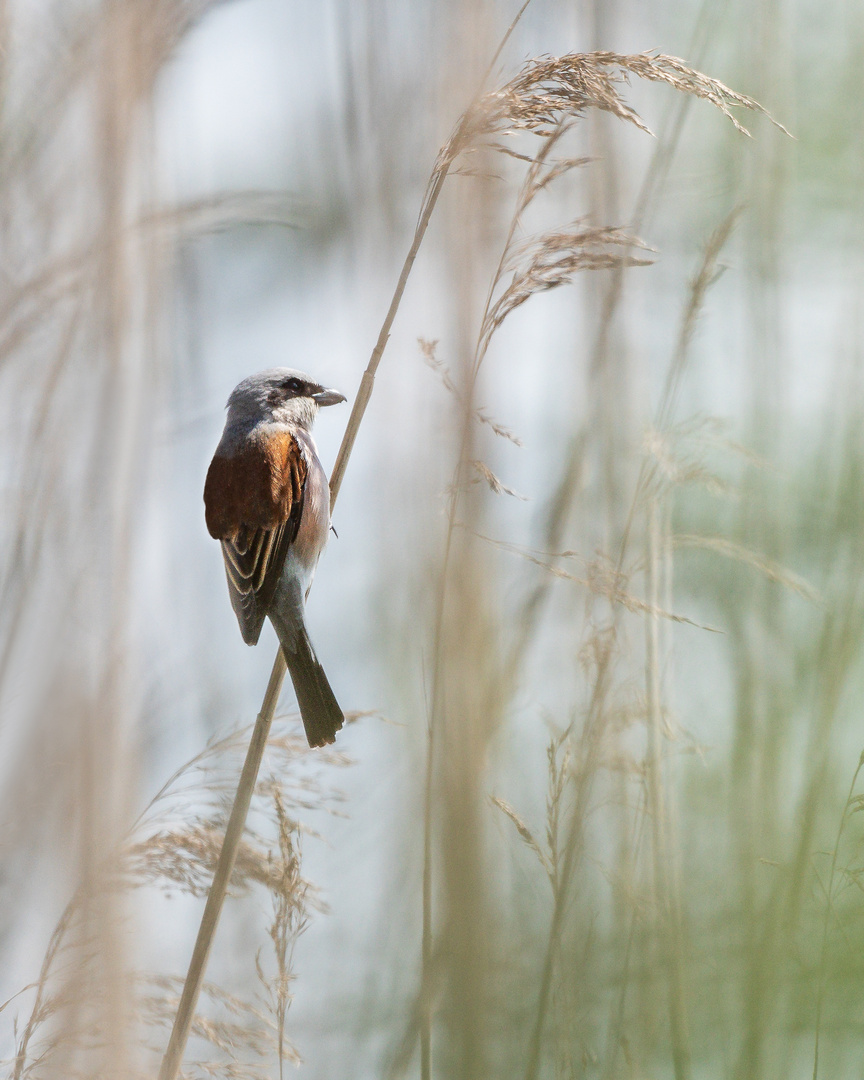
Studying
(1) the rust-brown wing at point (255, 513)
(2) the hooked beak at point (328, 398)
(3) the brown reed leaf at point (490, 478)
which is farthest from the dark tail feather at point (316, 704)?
(2) the hooked beak at point (328, 398)

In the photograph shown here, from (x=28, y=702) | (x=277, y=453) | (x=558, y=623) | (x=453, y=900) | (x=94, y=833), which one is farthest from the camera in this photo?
(x=277, y=453)

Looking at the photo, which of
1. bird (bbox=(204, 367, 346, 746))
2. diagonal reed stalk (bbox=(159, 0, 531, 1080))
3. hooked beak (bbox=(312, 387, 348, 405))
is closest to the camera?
diagonal reed stalk (bbox=(159, 0, 531, 1080))

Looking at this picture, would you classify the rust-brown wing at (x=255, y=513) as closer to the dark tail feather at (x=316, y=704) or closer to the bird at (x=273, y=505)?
the bird at (x=273, y=505)

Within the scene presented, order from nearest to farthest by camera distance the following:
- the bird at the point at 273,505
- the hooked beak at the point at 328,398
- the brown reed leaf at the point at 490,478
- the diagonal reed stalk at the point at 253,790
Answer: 1. the diagonal reed stalk at the point at 253,790
2. the brown reed leaf at the point at 490,478
3. the bird at the point at 273,505
4. the hooked beak at the point at 328,398

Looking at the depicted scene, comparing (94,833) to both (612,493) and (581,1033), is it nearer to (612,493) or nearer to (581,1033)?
(581,1033)

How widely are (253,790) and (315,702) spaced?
1.09 feet

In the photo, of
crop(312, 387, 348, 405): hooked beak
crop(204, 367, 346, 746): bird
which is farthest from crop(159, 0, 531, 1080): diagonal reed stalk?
crop(312, 387, 348, 405): hooked beak

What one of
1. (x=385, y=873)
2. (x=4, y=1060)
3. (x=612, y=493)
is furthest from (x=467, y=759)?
(x=4, y=1060)

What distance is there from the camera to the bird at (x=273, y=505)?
1972 millimetres

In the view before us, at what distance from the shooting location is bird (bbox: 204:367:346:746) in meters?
1.97

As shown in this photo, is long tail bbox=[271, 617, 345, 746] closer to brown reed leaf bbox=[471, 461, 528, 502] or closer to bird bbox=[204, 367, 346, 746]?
bird bbox=[204, 367, 346, 746]

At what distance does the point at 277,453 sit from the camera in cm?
217

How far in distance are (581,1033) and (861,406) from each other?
1.28m

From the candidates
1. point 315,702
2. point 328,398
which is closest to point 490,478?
point 315,702
